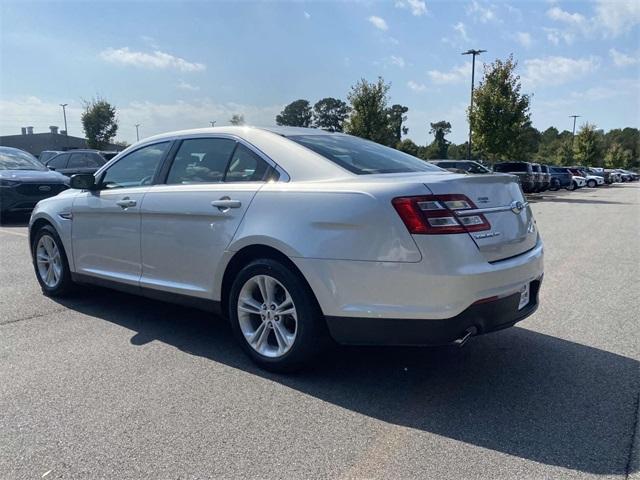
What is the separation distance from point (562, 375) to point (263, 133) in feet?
8.70

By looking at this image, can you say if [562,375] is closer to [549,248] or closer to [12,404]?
[12,404]

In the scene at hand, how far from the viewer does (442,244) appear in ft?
9.86

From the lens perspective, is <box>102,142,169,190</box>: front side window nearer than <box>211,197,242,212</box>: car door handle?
No

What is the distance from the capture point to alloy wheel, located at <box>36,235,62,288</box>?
548 centimetres

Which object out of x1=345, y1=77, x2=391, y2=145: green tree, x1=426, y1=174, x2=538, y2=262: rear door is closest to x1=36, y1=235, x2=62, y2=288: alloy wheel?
x1=426, y1=174, x2=538, y2=262: rear door

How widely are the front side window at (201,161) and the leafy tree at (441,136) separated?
292ft

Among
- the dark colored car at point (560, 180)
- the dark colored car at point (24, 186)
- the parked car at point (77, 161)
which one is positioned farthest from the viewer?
the dark colored car at point (560, 180)

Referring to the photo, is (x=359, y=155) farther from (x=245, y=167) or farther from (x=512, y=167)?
(x=512, y=167)

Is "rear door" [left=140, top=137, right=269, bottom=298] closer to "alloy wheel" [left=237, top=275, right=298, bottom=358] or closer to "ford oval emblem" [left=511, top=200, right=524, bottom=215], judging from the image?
"alloy wheel" [left=237, top=275, right=298, bottom=358]

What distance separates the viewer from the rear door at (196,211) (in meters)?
3.79

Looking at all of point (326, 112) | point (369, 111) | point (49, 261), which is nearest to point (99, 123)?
point (369, 111)

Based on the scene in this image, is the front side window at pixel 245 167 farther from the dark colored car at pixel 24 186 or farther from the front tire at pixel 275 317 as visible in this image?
the dark colored car at pixel 24 186

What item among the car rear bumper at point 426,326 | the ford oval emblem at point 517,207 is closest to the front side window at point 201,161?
the car rear bumper at point 426,326

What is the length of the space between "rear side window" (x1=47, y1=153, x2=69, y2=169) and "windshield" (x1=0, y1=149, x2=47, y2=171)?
4356mm
